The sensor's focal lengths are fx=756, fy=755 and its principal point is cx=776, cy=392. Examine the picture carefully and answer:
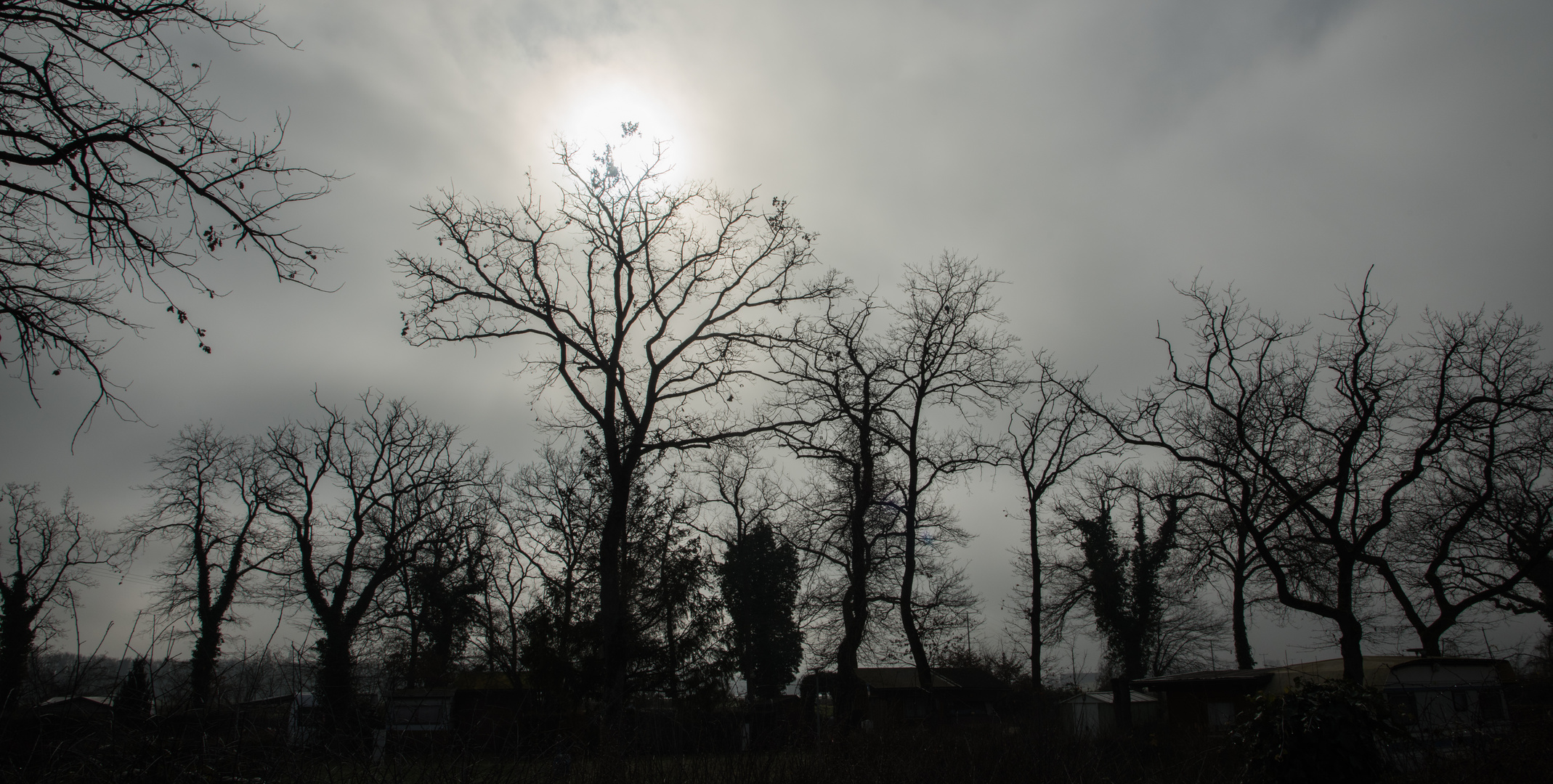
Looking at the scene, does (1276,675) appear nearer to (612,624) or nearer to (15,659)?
(612,624)

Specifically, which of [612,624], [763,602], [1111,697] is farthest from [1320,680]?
[763,602]

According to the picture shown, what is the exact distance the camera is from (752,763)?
25.9 feet

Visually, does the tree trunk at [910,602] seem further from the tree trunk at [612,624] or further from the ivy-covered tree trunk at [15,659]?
the ivy-covered tree trunk at [15,659]

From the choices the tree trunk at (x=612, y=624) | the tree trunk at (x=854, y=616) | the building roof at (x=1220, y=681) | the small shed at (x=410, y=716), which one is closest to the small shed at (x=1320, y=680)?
the building roof at (x=1220, y=681)

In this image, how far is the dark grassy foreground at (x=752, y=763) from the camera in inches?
185

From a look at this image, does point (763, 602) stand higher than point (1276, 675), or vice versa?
point (763, 602)

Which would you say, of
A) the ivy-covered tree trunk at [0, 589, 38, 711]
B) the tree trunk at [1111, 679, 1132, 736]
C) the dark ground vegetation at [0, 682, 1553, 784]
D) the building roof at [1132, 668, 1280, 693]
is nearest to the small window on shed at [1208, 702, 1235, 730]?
the building roof at [1132, 668, 1280, 693]

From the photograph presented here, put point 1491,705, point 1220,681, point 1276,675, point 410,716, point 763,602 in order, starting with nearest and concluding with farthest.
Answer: point 410,716 → point 1491,705 → point 1276,675 → point 1220,681 → point 763,602

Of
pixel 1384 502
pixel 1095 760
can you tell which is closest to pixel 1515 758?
pixel 1095 760

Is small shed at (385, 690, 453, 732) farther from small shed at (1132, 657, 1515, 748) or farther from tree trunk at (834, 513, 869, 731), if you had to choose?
small shed at (1132, 657, 1515, 748)

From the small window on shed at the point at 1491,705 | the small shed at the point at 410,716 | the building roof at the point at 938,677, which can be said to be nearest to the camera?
the small shed at the point at 410,716

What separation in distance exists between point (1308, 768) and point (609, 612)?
413 inches

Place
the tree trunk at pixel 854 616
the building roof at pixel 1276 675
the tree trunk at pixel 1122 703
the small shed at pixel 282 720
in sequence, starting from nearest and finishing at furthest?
the small shed at pixel 282 720 < the tree trunk at pixel 854 616 < the tree trunk at pixel 1122 703 < the building roof at pixel 1276 675

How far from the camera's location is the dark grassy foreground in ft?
15.4
